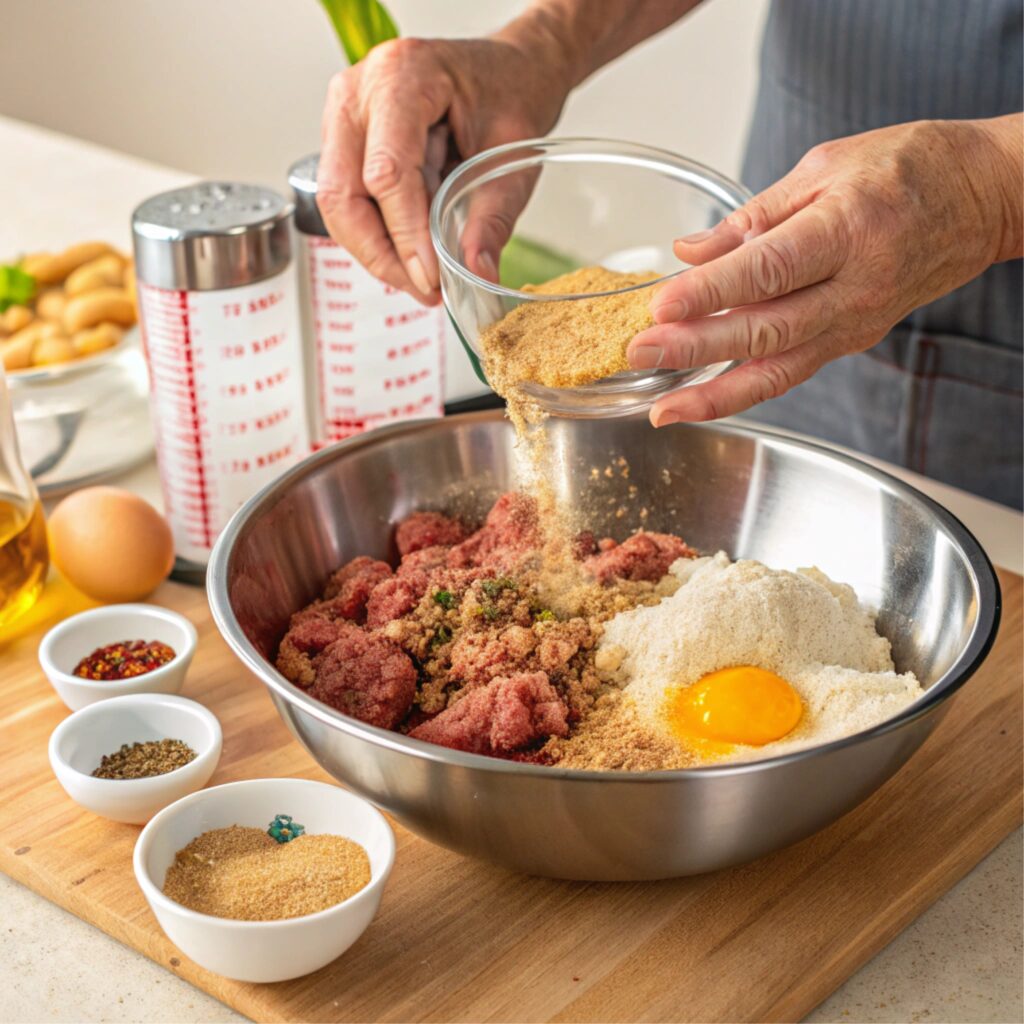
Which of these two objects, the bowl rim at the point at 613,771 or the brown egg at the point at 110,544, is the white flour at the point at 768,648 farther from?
the brown egg at the point at 110,544

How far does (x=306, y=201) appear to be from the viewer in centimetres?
163

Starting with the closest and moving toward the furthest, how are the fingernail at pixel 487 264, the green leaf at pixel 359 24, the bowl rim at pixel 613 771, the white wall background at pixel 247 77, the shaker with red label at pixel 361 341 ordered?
the bowl rim at pixel 613 771 < the fingernail at pixel 487 264 < the shaker with red label at pixel 361 341 < the green leaf at pixel 359 24 < the white wall background at pixel 247 77

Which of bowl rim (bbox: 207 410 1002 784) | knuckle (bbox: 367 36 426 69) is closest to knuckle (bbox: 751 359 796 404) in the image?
bowl rim (bbox: 207 410 1002 784)

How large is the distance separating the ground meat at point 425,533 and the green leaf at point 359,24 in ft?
2.43

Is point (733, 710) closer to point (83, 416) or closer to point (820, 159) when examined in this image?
point (820, 159)

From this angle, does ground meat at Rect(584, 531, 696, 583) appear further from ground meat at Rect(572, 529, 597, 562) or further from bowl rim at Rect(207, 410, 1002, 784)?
bowl rim at Rect(207, 410, 1002, 784)

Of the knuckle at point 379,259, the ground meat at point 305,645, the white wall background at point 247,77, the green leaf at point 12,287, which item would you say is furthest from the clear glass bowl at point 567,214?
the white wall background at point 247,77

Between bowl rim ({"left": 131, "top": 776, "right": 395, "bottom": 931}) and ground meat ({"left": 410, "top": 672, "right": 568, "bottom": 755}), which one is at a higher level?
ground meat ({"left": 410, "top": 672, "right": 568, "bottom": 755})

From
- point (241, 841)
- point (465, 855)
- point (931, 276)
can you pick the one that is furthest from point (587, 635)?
point (931, 276)

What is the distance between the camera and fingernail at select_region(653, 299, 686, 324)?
1088mm

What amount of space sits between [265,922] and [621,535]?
28.8 inches

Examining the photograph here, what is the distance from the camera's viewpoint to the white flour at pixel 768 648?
3.83ft

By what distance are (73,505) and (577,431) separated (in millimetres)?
653

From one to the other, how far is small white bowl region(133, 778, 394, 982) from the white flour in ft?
0.98
